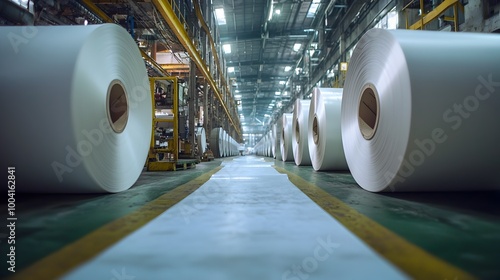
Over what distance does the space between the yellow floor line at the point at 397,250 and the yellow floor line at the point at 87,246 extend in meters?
1.08

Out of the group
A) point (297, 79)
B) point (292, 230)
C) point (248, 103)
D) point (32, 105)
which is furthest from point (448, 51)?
point (248, 103)

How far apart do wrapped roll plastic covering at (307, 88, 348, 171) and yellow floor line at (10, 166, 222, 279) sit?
2.94 metres

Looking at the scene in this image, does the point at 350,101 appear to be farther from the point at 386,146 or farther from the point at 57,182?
the point at 57,182

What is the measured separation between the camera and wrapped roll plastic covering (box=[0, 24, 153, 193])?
208 centimetres

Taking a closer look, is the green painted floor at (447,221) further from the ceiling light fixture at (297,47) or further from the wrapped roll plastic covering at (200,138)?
the ceiling light fixture at (297,47)

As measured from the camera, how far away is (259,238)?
132cm

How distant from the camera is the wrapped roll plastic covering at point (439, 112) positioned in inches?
80.0

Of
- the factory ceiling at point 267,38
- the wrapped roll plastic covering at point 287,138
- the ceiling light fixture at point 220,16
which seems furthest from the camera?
the ceiling light fixture at point 220,16

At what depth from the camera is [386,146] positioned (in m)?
2.36

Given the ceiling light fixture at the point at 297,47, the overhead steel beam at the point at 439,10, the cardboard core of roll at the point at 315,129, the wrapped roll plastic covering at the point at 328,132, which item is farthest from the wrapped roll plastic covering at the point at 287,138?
the ceiling light fixture at the point at 297,47

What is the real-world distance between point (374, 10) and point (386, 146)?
688 centimetres

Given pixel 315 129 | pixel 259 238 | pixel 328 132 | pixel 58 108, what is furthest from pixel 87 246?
pixel 315 129

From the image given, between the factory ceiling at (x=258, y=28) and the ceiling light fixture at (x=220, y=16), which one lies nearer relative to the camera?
the factory ceiling at (x=258, y=28)

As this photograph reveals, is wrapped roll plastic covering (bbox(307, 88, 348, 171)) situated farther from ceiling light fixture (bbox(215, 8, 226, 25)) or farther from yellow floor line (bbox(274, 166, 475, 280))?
ceiling light fixture (bbox(215, 8, 226, 25))
